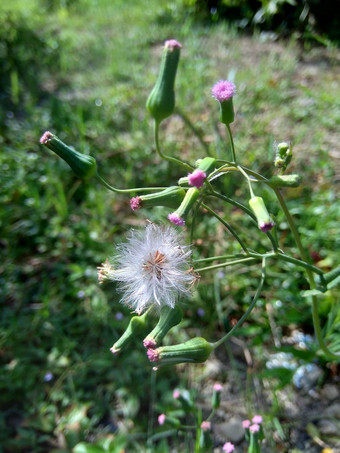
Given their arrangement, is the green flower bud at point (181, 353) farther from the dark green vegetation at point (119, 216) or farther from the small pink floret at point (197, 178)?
the dark green vegetation at point (119, 216)

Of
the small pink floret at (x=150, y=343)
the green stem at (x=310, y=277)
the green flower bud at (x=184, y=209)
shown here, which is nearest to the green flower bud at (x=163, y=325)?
the small pink floret at (x=150, y=343)

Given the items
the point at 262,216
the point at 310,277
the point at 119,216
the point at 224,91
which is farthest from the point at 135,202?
the point at 119,216

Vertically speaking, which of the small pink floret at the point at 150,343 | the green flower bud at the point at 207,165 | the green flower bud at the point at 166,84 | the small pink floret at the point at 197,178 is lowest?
the small pink floret at the point at 150,343

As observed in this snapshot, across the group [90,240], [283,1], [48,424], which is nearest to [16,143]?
[90,240]

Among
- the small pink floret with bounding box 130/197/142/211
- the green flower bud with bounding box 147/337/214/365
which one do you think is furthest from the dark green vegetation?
the small pink floret with bounding box 130/197/142/211

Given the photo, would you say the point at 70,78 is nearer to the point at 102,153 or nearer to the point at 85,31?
the point at 85,31
